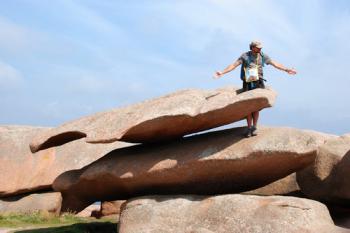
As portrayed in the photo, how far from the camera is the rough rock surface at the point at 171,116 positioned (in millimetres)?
14188

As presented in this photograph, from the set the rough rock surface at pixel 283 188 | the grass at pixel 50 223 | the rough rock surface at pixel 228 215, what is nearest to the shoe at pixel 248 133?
the rough rock surface at pixel 228 215

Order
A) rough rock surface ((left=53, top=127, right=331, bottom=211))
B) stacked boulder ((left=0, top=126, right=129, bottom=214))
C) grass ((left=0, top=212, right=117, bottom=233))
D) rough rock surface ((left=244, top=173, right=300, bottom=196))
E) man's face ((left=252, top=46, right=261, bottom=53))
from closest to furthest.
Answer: rough rock surface ((left=53, top=127, right=331, bottom=211)) → man's face ((left=252, top=46, right=261, bottom=53)) → grass ((left=0, top=212, right=117, bottom=233)) → rough rock surface ((left=244, top=173, right=300, bottom=196)) → stacked boulder ((left=0, top=126, right=129, bottom=214))

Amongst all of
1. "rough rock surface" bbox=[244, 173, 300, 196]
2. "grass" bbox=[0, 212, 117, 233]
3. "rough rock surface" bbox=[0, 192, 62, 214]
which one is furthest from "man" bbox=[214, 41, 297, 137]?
"rough rock surface" bbox=[0, 192, 62, 214]

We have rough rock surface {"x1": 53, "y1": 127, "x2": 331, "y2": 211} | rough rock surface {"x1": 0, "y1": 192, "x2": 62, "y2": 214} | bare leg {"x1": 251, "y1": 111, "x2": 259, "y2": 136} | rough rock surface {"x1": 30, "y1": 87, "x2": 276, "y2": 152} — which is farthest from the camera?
rough rock surface {"x1": 0, "y1": 192, "x2": 62, "y2": 214}

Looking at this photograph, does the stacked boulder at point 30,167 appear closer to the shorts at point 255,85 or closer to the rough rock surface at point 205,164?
the rough rock surface at point 205,164

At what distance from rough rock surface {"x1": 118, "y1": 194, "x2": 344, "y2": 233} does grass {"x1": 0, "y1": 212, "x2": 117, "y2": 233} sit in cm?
282

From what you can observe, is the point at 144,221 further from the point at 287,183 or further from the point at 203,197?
the point at 287,183

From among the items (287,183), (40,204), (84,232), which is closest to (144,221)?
(84,232)

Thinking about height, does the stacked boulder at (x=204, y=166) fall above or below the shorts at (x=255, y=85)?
below

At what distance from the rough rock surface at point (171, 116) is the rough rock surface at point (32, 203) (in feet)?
18.4

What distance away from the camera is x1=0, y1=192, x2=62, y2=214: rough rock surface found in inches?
845

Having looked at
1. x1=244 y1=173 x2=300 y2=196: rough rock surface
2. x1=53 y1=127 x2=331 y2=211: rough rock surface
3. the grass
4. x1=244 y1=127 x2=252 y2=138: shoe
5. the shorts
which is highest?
the shorts

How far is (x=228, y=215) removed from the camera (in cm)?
1361

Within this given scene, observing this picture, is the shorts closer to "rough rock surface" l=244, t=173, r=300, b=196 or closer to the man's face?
the man's face
